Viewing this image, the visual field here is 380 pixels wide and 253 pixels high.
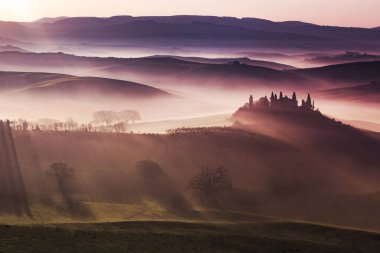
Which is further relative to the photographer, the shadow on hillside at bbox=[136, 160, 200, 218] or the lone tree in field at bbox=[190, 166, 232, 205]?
the lone tree in field at bbox=[190, 166, 232, 205]

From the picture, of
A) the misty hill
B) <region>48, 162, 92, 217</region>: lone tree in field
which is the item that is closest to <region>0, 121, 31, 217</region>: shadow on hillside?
the misty hill

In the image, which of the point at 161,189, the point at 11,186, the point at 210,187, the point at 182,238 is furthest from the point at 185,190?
the point at 182,238

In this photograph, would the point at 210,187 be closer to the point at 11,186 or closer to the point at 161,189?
the point at 161,189

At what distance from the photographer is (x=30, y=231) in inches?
3465

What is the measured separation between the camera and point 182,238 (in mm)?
93312

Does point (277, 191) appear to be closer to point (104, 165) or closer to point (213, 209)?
point (213, 209)

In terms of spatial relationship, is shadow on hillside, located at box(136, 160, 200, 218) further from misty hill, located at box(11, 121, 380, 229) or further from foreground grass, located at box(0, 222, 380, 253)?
foreground grass, located at box(0, 222, 380, 253)

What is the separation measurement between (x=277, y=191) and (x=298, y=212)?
24.6 m

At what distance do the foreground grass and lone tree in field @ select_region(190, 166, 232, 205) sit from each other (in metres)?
41.5

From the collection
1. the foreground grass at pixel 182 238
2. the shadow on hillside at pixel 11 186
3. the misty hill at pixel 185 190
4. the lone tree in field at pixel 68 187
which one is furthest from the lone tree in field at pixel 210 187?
→ the shadow on hillside at pixel 11 186

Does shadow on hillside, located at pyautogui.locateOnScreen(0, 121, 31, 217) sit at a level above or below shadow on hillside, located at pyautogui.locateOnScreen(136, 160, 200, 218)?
above

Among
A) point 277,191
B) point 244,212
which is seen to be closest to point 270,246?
point 244,212

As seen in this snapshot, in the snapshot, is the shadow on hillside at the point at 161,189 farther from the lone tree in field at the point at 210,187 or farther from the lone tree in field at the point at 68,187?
the lone tree in field at the point at 68,187

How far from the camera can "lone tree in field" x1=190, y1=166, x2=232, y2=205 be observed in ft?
512
